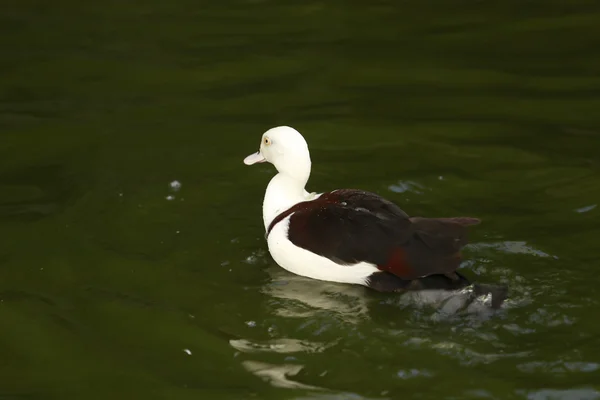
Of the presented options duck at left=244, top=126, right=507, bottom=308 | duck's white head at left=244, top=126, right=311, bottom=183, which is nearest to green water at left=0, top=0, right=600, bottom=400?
duck at left=244, top=126, right=507, bottom=308

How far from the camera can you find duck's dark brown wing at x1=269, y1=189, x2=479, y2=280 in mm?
6004

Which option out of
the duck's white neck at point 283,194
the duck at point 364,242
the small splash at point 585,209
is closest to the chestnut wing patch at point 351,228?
the duck at point 364,242

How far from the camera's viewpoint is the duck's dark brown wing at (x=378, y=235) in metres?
6.00

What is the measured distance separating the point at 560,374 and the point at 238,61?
603 cm

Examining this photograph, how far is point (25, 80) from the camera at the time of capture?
1008 centimetres

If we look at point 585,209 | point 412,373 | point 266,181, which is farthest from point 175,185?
point 412,373

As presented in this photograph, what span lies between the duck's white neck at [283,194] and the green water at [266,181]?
360 mm

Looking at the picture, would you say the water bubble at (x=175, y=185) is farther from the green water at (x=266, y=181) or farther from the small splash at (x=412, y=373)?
Result: the small splash at (x=412, y=373)

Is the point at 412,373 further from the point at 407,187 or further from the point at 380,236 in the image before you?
the point at 407,187

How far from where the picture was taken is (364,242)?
6164 millimetres

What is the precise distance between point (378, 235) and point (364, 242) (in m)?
0.10

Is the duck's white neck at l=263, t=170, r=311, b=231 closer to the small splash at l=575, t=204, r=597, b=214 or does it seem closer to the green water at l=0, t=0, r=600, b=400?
the green water at l=0, t=0, r=600, b=400

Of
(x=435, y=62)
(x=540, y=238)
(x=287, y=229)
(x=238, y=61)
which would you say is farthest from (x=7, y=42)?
(x=540, y=238)

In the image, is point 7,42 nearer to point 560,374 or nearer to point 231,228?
point 231,228
